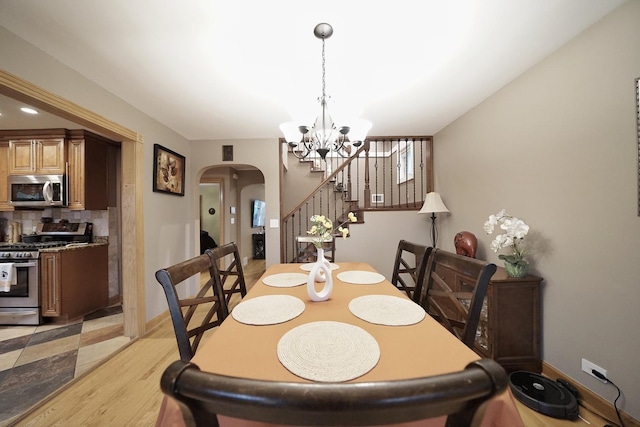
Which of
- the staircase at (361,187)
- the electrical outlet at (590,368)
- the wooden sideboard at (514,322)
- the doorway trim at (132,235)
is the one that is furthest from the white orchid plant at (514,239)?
the doorway trim at (132,235)

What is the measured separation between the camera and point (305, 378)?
25.9 inches

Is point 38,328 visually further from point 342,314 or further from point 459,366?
point 459,366

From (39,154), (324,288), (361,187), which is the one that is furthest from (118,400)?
(361,187)

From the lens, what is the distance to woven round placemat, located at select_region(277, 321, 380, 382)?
679mm

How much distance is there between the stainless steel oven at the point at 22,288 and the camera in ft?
8.45

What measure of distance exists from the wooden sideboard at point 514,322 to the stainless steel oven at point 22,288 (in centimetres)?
443

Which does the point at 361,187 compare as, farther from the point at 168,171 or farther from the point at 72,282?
the point at 72,282

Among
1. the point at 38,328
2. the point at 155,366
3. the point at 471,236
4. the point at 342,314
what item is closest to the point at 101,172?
the point at 38,328

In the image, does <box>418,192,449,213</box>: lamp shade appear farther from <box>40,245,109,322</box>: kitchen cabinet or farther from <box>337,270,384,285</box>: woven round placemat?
<box>40,245,109,322</box>: kitchen cabinet

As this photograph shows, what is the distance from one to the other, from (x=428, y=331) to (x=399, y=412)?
68cm

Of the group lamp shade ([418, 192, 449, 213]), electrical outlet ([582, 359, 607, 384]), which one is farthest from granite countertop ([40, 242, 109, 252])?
electrical outlet ([582, 359, 607, 384])

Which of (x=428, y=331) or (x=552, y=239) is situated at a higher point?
(x=552, y=239)

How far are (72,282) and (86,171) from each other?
131cm

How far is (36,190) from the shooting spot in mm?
2865
